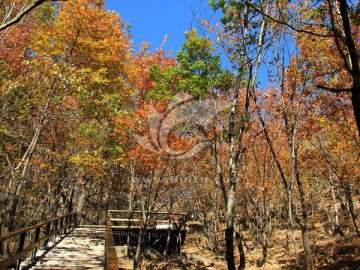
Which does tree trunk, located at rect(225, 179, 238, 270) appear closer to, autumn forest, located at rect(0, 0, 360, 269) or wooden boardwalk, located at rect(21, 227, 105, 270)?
autumn forest, located at rect(0, 0, 360, 269)

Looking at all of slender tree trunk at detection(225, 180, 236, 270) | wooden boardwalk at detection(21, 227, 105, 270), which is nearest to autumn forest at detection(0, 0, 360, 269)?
slender tree trunk at detection(225, 180, 236, 270)

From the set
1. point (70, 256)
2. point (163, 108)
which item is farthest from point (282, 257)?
point (70, 256)

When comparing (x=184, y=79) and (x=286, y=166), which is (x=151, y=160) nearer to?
(x=184, y=79)

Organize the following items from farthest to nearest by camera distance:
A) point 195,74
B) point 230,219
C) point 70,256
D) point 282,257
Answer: point 282,257 → point 195,74 → point 230,219 → point 70,256

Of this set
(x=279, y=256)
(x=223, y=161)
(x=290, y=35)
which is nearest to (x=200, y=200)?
(x=223, y=161)

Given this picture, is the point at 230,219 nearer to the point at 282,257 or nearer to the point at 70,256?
the point at 70,256

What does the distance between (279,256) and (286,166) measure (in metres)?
6.87

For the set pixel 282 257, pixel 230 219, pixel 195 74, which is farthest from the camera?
pixel 282 257

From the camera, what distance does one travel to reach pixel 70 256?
908 centimetres

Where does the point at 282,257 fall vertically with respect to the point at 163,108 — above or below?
below

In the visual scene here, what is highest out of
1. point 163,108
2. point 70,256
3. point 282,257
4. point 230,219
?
point 163,108

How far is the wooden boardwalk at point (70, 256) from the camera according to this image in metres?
7.72

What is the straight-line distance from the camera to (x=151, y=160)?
15781 mm

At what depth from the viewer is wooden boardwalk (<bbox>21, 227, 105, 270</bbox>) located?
7.72 m
